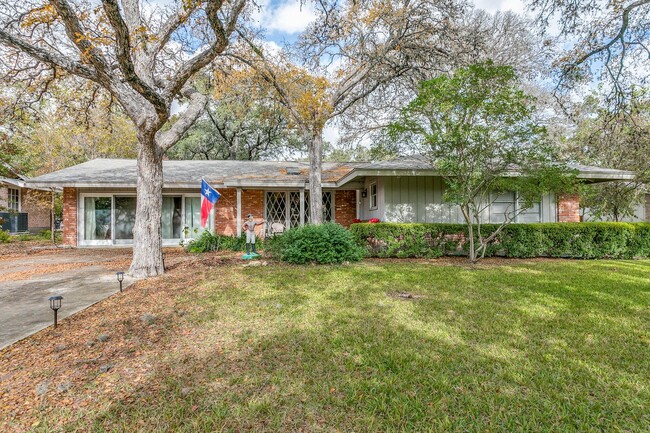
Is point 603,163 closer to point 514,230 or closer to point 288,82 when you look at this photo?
point 514,230

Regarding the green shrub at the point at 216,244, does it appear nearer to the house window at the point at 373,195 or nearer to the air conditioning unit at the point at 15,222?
the house window at the point at 373,195

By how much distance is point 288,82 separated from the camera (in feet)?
31.2

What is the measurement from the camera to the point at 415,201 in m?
9.66

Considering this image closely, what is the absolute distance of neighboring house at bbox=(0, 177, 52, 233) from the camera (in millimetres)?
15633

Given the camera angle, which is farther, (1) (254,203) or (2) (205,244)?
(1) (254,203)

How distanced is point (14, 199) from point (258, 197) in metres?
16.2

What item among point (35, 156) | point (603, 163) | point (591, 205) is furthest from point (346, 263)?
point (35, 156)

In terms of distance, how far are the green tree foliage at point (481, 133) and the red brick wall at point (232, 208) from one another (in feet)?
21.9

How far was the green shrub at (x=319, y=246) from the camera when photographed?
748 centimetres

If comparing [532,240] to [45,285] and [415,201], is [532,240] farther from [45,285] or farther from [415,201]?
[45,285]

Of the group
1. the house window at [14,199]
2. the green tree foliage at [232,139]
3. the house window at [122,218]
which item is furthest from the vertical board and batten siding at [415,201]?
the house window at [14,199]

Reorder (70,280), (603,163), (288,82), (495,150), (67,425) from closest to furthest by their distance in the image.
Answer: (67,425) < (70,280) < (495,150) < (288,82) < (603,163)

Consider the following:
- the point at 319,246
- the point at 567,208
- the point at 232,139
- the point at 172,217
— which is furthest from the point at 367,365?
the point at 232,139

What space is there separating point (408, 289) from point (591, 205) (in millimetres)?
14450
